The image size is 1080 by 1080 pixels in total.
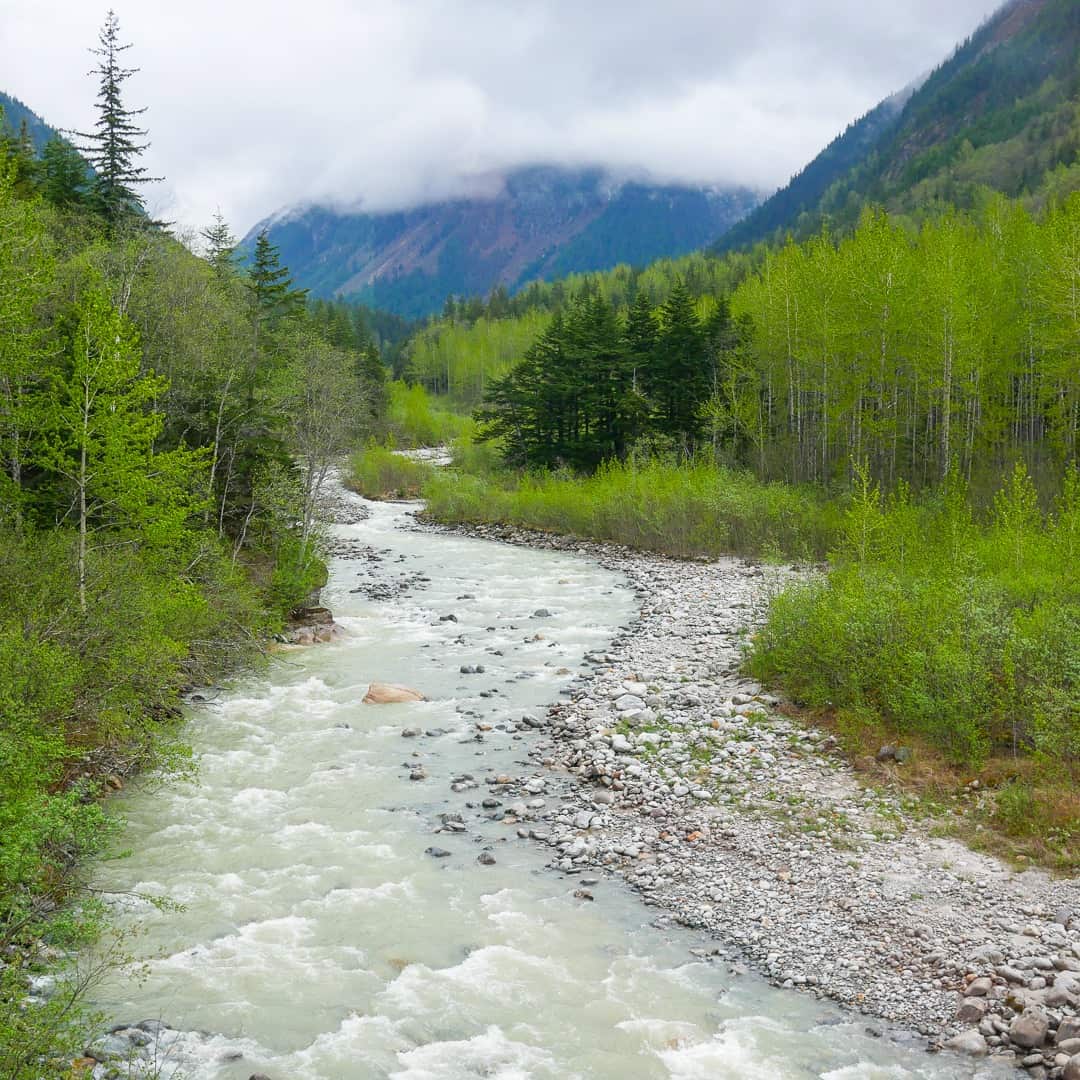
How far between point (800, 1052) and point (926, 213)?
411 feet

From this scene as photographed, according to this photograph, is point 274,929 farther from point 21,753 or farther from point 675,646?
point 675,646

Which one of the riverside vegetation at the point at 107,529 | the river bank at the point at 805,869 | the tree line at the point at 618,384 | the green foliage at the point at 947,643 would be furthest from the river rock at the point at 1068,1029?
the tree line at the point at 618,384

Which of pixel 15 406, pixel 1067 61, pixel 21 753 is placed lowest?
pixel 21 753

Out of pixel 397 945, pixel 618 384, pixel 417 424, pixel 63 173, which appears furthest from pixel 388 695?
pixel 417 424

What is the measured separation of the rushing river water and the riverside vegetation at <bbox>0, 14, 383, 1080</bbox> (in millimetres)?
1084

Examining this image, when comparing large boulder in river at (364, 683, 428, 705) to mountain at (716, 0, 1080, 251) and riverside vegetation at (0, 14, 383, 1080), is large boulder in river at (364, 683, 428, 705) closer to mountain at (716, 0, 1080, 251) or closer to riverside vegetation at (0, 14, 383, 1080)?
riverside vegetation at (0, 14, 383, 1080)

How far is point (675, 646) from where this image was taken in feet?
70.6

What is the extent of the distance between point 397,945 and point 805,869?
530cm

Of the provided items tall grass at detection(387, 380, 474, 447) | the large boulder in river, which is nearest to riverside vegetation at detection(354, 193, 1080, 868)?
the large boulder in river

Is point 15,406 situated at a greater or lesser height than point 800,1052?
greater

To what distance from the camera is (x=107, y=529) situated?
1767cm

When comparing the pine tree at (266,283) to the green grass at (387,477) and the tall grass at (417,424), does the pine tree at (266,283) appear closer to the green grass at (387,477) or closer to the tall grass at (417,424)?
the green grass at (387,477)

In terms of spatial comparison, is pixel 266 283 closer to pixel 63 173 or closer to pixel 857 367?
pixel 63 173

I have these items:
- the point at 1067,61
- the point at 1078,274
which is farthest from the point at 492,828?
the point at 1067,61
